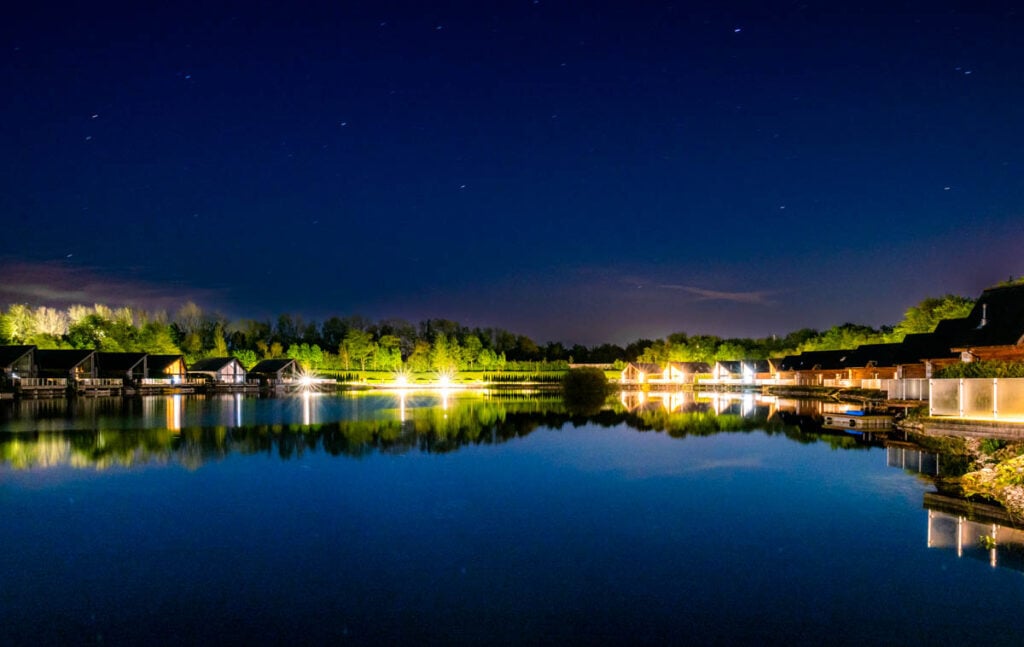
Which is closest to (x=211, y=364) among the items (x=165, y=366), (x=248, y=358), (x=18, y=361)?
(x=165, y=366)

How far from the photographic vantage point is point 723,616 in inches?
312

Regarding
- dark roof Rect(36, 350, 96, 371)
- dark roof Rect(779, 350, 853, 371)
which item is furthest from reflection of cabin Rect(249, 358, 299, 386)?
dark roof Rect(779, 350, 853, 371)

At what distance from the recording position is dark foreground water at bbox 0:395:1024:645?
765cm

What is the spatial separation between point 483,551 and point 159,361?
76.6 m

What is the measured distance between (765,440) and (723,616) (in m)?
20.0

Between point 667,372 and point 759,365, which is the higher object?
point 759,365

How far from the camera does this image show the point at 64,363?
6606 cm

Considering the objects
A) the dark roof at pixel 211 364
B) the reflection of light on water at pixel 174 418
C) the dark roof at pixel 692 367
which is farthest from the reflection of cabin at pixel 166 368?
the dark roof at pixel 692 367

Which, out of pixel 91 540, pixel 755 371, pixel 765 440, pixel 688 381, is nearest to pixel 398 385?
pixel 688 381

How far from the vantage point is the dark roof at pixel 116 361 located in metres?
70.4

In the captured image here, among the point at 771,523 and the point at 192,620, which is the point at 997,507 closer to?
the point at 771,523

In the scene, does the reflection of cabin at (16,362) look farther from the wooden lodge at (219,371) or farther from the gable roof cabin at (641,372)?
the gable roof cabin at (641,372)

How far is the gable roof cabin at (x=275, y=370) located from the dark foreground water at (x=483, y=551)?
66182 mm

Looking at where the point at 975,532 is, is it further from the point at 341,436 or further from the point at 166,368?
the point at 166,368
